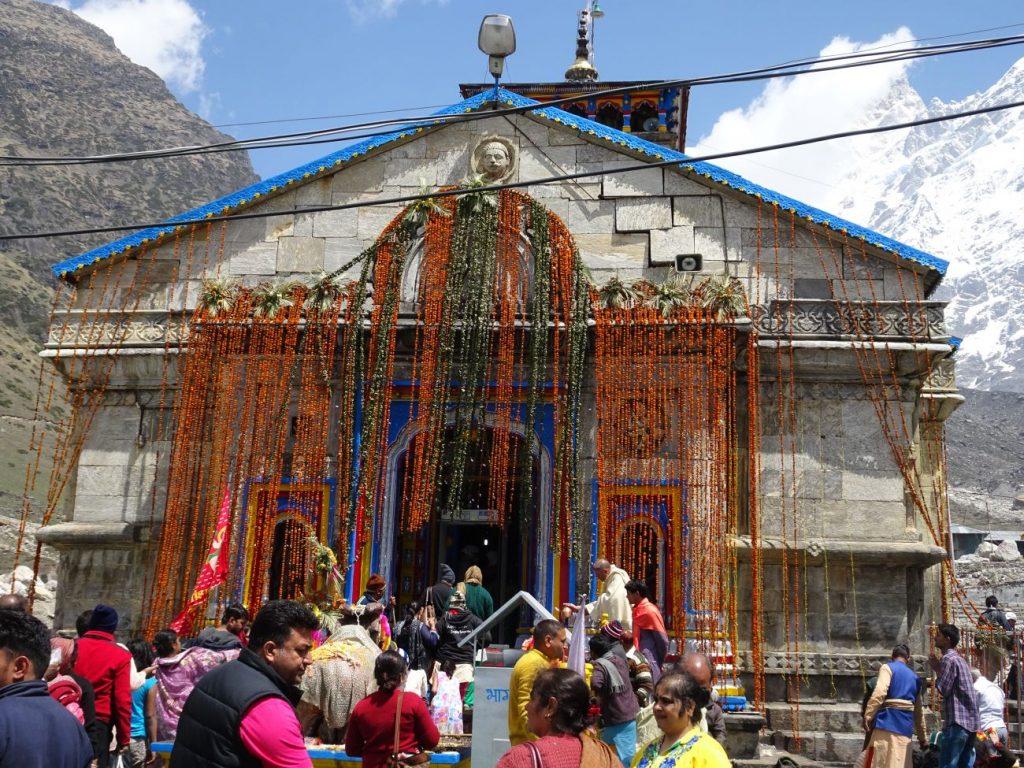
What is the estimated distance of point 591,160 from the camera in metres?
17.0

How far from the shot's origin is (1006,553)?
45031mm

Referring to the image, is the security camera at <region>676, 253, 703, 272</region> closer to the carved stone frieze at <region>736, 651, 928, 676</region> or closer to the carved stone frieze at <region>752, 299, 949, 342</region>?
the carved stone frieze at <region>752, 299, 949, 342</region>

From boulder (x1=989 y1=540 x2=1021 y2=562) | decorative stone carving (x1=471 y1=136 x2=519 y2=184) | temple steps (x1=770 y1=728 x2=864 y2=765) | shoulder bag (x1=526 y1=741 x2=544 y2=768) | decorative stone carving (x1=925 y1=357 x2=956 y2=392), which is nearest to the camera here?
shoulder bag (x1=526 y1=741 x2=544 y2=768)

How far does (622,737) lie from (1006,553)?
138 feet

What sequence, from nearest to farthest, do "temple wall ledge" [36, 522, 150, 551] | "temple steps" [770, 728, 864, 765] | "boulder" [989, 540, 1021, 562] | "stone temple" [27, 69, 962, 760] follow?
"temple steps" [770, 728, 864, 765]
"stone temple" [27, 69, 962, 760]
"temple wall ledge" [36, 522, 150, 551]
"boulder" [989, 540, 1021, 562]

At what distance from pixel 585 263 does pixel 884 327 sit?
452cm

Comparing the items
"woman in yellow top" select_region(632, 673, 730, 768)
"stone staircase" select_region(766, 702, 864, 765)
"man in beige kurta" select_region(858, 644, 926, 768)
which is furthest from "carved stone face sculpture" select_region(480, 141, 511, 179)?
"woman in yellow top" select_region(632, 673, 730, 768)

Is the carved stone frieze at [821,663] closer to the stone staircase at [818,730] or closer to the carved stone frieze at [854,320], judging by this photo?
the stone staircase at [818,730]

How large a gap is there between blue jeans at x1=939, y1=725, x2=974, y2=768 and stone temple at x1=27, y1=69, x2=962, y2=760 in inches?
160

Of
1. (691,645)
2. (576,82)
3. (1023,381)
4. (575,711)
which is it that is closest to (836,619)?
(691,645)

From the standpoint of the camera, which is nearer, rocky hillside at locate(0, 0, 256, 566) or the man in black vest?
the man in black vest

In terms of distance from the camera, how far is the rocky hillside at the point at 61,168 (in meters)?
77.4

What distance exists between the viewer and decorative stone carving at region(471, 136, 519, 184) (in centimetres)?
1709

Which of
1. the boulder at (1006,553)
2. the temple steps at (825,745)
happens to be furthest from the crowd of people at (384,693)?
the boulder at (1006,553)
